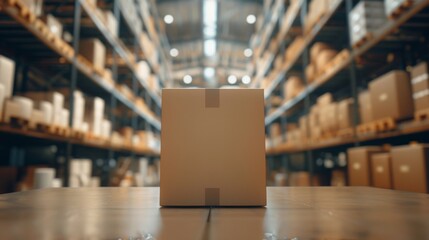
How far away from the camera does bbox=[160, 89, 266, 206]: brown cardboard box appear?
5.41 feet

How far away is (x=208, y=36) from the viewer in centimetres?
1691

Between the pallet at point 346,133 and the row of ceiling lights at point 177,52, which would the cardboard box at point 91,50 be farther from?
the row of ceiling lights at point 177,52

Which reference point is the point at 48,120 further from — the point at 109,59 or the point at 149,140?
the point at 149,140

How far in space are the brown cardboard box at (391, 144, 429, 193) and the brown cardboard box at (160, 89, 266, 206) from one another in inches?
83.9

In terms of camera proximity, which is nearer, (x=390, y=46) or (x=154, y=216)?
(x=154, y=216)

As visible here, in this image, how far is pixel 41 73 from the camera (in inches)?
235

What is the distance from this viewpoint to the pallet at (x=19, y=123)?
11.2ft

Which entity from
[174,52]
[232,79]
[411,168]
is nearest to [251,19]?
[174,52]

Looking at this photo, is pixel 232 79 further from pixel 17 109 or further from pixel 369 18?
pixel 17 109

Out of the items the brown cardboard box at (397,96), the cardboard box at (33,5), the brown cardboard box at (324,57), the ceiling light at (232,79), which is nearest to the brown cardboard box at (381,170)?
the brown cardboard box at (397,96)

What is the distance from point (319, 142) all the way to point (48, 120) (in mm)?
4251

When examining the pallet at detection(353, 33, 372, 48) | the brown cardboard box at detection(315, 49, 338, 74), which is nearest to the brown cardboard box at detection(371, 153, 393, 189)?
the pallet at detection(353, 33, 372, 48)

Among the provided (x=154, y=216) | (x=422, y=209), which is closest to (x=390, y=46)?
(x=422, y=209)

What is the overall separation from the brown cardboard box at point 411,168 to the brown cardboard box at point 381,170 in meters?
0.16
